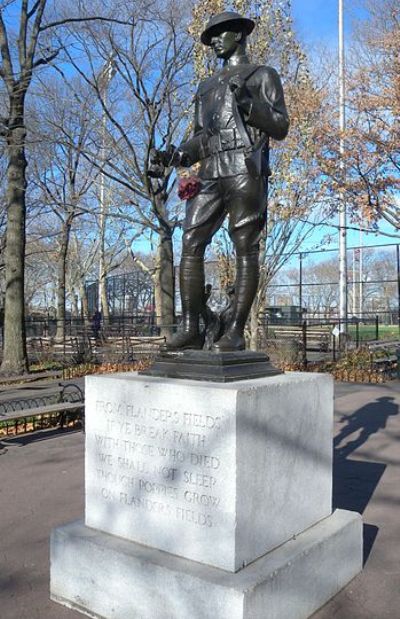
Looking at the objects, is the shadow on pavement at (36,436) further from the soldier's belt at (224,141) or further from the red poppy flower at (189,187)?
the soldier's belt at (224,141)

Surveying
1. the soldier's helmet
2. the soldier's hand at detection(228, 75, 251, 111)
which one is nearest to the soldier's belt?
the soldier's hand at detection(228, 75, 251, 111)

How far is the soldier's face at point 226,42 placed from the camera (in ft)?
13.3

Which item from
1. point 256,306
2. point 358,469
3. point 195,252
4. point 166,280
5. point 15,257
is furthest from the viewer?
point 166,280

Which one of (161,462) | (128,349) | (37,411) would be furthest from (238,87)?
(128,349)

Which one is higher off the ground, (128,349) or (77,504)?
(128,349)

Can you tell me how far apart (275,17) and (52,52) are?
6.15 metres

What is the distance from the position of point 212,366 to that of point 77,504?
102 inches

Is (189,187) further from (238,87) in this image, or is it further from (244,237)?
(238,87)

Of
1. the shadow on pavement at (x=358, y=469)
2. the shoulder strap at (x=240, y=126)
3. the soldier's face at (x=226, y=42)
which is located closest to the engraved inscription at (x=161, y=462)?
the shadow on pavement at (x=358, y=469)

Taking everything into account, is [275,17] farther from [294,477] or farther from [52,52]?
[294,477]

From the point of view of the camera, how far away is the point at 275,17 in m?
14.2

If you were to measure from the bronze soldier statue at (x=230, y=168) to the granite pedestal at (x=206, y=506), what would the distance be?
67 centimetres

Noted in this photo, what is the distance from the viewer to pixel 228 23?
3984 mm

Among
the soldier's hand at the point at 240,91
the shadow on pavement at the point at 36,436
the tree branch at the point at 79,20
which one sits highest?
the tree branch at the point at 79,20
